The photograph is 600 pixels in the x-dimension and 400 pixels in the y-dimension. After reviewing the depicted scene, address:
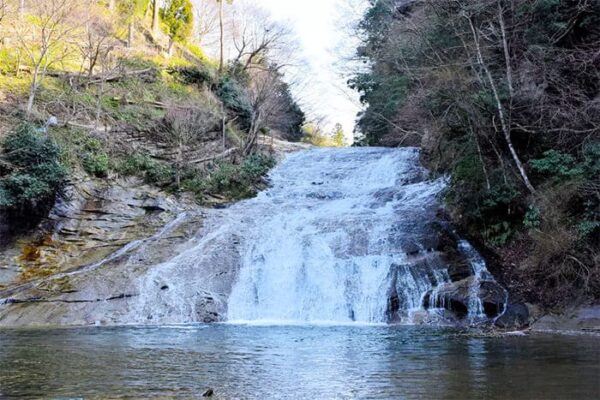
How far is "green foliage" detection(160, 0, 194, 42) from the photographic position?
39.7 m

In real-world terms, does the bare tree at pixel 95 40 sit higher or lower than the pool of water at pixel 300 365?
higher

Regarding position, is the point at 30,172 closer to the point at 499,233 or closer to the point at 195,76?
the point at 499,233

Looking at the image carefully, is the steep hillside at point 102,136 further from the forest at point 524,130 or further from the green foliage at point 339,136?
the green foliage at point 339,136

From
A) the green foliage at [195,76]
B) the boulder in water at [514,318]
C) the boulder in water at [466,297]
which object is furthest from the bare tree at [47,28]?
the boulder in water at [514,318]

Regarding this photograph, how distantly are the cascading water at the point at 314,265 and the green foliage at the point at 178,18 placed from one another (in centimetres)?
2261

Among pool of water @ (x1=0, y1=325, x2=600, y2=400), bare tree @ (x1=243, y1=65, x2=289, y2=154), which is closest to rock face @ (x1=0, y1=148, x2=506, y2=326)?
pool of water @ (x1=0, y1=325, x2=600, y2=400)

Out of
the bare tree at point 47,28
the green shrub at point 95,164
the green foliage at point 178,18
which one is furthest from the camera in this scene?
the green foliage at point 178,18

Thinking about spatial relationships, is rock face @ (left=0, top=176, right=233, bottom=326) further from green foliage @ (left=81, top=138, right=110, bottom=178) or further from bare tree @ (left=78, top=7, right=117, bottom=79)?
bare tree @ (left=78, top=7, right=117, bottom=79)

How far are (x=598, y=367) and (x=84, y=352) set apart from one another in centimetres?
752

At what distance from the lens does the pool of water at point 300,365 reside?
592 cm

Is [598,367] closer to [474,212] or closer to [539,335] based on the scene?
[539,335]

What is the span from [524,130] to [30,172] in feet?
52.5

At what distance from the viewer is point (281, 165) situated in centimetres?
2888

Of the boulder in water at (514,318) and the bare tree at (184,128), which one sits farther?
the bare tree at (184,128)
